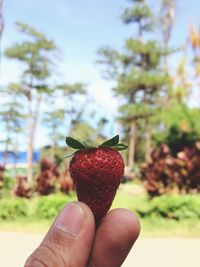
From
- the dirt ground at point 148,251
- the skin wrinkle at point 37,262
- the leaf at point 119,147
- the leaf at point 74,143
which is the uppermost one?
the leaf at point 74,143

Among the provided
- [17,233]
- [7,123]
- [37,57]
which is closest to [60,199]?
[17,233]

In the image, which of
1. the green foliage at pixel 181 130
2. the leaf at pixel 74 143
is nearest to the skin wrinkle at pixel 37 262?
the leaf at pixel 74 143

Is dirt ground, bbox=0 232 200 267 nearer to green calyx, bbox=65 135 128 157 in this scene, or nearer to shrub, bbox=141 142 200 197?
shrub, bbox=141 142 200 197

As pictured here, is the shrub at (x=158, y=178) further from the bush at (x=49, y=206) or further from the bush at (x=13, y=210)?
the bush at (x=13, y=210)

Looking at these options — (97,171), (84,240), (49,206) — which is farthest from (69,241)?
(49,206)

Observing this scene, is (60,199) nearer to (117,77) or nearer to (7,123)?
(7,123)

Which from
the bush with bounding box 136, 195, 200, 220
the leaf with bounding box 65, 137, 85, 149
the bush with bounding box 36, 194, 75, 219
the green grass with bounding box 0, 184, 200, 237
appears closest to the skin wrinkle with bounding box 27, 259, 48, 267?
the leaf with bounding box 65, 137, 85, 149

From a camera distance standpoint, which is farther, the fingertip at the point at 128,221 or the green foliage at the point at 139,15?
the green foliage at the point at 139,15

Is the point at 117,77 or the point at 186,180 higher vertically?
the point at 117,77
